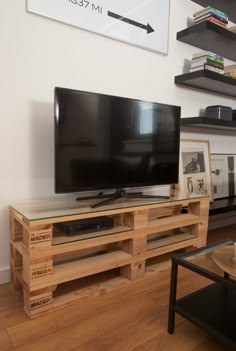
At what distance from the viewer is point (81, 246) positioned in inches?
53.6

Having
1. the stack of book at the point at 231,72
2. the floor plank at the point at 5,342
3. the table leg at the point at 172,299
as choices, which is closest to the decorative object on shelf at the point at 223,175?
the stack of book at the point at 231,72

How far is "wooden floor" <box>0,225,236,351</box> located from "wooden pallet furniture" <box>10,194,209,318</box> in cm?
7

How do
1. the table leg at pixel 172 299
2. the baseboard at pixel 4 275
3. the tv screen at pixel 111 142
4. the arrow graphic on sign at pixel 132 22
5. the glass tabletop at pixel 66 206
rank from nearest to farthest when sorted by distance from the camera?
1. the table leg at pixel 172 299
2. the glass tabletop at pixel 66 206
3. the tv screen at pixel 111 142
4. the baseboard at pixel 4 275
5. the arrow graphic on sign at pixel 132 22

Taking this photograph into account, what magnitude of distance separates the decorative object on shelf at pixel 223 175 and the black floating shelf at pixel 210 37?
3.26 feet

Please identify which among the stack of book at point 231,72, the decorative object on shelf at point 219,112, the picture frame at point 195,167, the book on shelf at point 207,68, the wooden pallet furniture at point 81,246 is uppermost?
the stack of book at point 231,72

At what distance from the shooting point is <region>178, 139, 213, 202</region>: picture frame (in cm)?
229

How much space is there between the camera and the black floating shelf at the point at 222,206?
6.96ft

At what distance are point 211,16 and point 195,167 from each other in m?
1.21

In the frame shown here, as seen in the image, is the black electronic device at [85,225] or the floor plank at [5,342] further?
the black electronic device at [85,225]

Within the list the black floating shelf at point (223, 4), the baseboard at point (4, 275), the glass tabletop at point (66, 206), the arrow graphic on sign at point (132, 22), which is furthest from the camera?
the black floating shelf at point (223, 4)

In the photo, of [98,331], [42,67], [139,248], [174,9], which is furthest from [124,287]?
[174,9]

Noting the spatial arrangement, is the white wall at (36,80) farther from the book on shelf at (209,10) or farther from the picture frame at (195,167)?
the picture frame at (195,167)

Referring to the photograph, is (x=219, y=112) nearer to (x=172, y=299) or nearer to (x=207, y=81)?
(x=207, y=81)

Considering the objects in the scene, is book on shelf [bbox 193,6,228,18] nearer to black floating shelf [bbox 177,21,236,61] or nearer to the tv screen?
black floating shelf [bbox 177,21,236,61]
